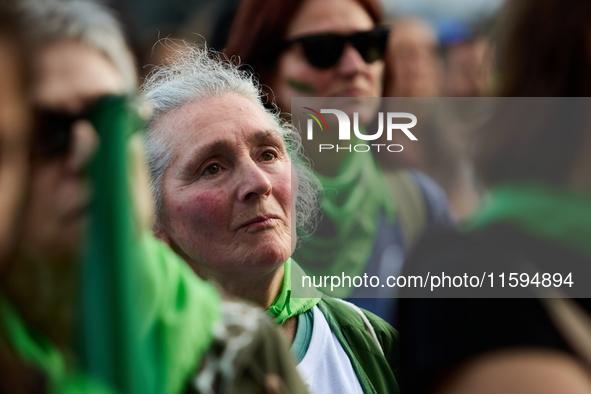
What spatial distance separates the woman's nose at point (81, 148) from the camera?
34.5 inches

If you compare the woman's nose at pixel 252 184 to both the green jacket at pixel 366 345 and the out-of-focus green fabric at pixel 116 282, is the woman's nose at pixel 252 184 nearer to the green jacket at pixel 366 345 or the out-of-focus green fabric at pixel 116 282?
the green jacket at pixel 366 345

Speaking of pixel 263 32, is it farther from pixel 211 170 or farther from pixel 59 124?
pixel 59 124

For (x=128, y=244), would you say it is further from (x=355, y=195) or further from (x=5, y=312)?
(x=355, y=195)

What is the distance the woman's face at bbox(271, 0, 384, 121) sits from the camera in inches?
91.4

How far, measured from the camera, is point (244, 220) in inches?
72.7

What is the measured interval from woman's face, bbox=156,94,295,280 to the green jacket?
0.91ft

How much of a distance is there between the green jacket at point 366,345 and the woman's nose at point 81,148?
1.20 metres

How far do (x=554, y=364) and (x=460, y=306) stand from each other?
0.16 meters

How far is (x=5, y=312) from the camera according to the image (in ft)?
2.81

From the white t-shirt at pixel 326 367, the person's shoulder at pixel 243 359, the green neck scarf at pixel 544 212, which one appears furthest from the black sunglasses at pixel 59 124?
the white t-shirt at pixel 326 367

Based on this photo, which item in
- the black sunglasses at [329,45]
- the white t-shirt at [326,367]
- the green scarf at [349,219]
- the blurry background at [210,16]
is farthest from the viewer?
the blurry background at [210,16]

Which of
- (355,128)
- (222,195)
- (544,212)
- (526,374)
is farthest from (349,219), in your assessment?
(526,374)

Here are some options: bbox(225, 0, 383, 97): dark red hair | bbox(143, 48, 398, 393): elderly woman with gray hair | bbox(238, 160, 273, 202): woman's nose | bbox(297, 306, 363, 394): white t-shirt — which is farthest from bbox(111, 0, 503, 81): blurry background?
bbox(297, 306, 363, 394): white t-shirt

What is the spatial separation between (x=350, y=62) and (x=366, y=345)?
114 centimetres
